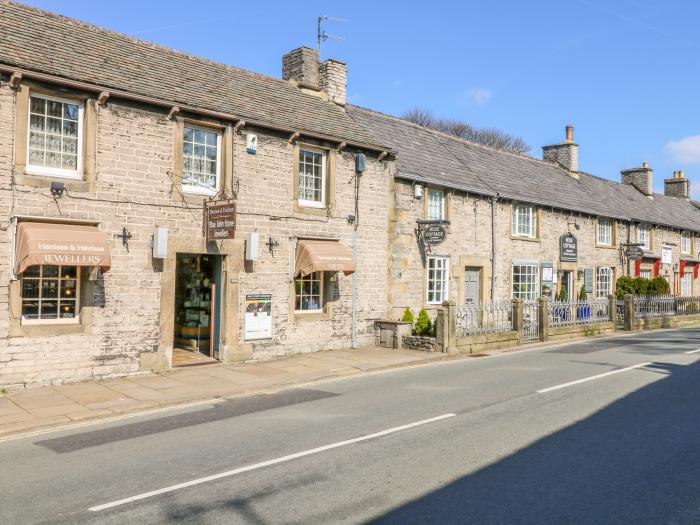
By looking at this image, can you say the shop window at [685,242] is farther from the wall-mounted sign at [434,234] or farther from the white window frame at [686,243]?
the wall-mounted sign at [434,234]

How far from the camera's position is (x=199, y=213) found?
1341 cm

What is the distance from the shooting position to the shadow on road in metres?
5.07

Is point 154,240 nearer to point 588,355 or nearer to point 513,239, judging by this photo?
point 588,355

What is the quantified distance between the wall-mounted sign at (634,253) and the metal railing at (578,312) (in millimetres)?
7096

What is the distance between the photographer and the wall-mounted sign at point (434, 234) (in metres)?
17.9

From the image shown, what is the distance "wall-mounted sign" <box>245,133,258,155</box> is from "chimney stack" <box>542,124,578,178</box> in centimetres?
2141

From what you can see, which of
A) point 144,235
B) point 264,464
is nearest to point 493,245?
point 144,235

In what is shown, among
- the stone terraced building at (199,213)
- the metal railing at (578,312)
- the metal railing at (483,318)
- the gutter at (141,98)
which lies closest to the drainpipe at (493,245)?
the stone terraced building at (199,213)

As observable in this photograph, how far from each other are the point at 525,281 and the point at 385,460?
59.6 feet

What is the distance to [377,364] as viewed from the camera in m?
14.0

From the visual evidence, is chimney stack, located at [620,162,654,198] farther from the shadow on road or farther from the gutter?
the shadow on road

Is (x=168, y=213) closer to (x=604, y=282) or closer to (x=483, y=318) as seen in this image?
(x=483, y=318)

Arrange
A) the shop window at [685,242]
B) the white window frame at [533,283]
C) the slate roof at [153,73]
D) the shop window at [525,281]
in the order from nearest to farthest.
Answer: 1. the slate roof at [153,73]
2. the white window frame at [533,283]
3. the shop window at [525,281]
4. the shop window at [685,242]

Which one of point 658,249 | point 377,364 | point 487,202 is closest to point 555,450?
point 377,364
